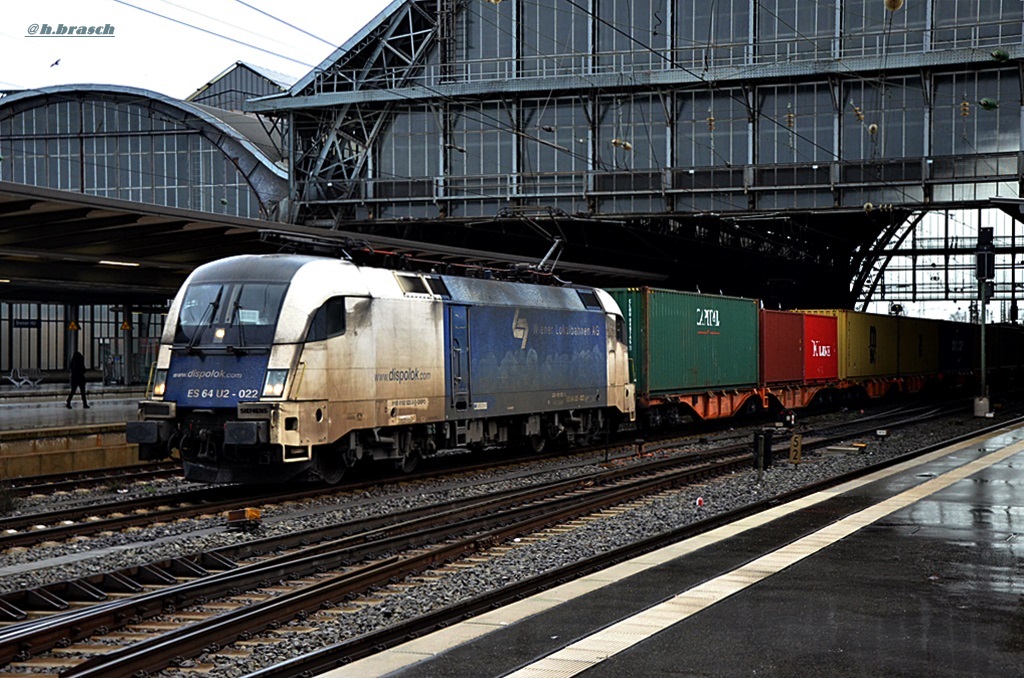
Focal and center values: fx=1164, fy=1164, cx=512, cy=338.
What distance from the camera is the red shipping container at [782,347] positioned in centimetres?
3359

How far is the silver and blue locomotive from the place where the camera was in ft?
53.6

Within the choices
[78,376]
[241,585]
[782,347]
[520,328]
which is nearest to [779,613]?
[241,585]

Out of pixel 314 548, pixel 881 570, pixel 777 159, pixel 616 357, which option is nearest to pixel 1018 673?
pixel 881 570

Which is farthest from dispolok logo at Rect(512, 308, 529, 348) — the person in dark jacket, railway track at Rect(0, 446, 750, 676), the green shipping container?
the person in dark jacket

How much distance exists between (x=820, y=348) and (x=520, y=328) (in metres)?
18.7

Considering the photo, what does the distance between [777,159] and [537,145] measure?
855 cm

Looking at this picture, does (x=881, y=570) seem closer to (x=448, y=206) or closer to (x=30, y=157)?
(x=448, y=206)

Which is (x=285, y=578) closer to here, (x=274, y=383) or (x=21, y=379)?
(x=274, y=383)

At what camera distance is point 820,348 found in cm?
3766

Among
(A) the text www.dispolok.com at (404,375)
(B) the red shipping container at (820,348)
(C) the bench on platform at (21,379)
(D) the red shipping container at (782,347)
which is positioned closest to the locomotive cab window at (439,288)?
(A) the text www.dispolok.com at (404,375)

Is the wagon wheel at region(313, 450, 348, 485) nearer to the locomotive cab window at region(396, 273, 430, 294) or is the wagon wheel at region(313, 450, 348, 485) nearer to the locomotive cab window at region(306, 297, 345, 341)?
the locomotive cab window at region(306, 297, 345, 341)

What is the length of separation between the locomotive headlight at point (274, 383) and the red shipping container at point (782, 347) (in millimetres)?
19842

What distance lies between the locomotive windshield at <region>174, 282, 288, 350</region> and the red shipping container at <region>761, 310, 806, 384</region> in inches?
773

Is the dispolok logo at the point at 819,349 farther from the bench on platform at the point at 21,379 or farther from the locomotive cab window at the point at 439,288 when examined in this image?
the bench on platform at the point at 21,379
